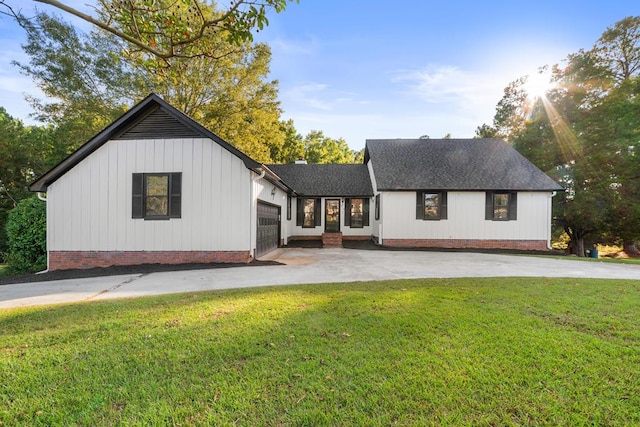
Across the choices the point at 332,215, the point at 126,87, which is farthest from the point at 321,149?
the point at 126,87

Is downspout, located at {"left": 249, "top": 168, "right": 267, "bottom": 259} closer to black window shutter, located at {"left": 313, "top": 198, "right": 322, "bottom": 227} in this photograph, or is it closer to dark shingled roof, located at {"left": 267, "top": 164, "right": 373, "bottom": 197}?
dark shingled roof, located at {"left": 267, "top": 164, "right": 373, "bottom": 197}

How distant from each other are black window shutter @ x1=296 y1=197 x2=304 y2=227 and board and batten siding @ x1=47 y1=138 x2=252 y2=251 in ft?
26.2

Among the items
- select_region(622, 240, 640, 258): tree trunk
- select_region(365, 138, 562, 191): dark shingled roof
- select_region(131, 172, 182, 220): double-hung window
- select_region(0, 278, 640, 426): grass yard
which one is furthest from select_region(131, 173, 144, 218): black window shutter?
select_region(622, 240, 640, 258): tree trunk

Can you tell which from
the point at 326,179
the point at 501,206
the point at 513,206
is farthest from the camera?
the point at 326,179

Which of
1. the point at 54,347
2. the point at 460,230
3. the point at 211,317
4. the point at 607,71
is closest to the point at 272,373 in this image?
the point at 211,317

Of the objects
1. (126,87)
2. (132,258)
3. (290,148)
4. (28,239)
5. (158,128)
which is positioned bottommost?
(132,258)

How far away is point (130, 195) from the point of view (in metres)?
9.36

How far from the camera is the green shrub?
9.75 meters

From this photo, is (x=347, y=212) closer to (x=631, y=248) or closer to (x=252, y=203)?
(x=252, y=203)

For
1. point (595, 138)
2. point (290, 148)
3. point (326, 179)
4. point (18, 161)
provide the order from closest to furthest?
1. point (595, 138)
2. point (326, 179)
3. point (18, 161)
4. point (290, 148)

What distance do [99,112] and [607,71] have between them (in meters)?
31.8

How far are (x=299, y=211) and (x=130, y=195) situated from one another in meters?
A: 9.40

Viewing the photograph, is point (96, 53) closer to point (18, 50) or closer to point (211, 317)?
point (18, 50)

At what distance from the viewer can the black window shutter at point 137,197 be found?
30.5ft
